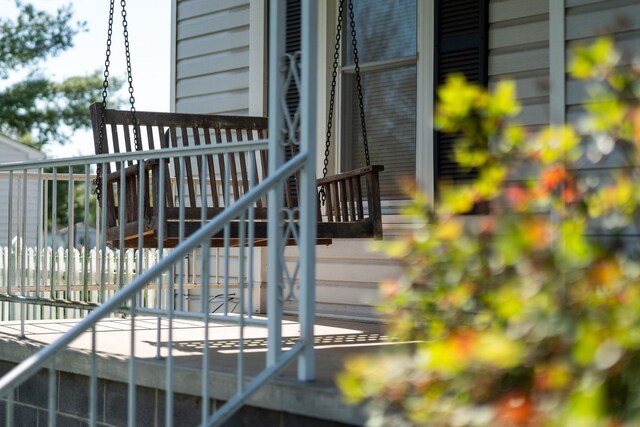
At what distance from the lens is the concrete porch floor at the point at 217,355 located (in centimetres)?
309

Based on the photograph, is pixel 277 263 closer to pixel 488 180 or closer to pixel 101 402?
pixel 101 402

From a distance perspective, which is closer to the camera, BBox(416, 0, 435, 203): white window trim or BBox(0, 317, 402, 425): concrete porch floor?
BBox(0, 317, 402, 425): concrete porch floor

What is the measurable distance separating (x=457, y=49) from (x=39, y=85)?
21376 mm

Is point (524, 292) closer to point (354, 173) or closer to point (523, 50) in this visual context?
point (354, 173)

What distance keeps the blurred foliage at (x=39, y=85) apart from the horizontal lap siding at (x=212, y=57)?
17471 mm

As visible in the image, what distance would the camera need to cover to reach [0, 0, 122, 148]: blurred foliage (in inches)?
920

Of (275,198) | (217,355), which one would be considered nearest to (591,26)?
(275,198)

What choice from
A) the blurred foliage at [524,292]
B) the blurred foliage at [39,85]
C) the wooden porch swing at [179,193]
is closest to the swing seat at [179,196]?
the wooden porch swing at [179,193]

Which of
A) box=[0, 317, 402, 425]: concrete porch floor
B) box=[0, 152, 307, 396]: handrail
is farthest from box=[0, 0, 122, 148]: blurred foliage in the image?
box=[0, 152, 307, 396]: handrail

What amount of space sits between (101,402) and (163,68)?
104ft

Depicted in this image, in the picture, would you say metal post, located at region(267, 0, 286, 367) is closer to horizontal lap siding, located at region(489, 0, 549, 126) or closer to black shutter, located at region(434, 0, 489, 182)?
horizontal lap siding, located at region(489, 0, 549, 126)

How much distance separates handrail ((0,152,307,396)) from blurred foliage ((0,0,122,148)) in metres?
21.4

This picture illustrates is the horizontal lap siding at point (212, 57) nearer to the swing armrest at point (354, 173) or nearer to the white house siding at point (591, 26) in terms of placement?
the swing armrest at point (354, 173)

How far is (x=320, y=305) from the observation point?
19.1ft
